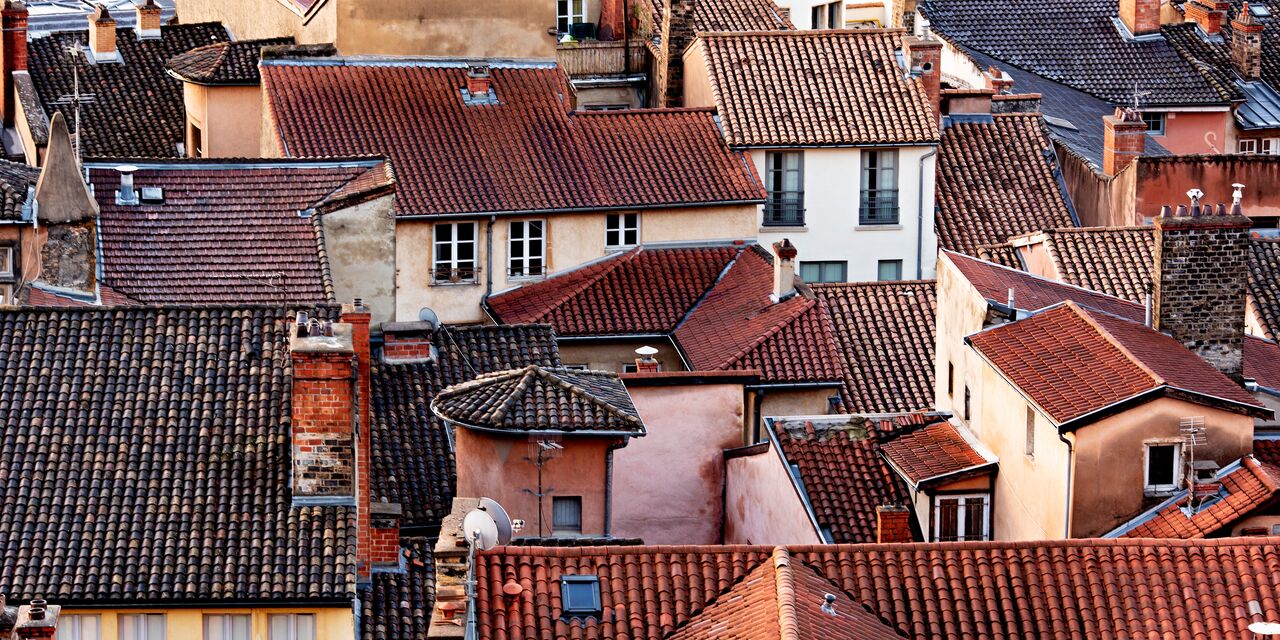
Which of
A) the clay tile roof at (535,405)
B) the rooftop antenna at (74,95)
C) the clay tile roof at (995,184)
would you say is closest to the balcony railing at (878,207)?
the clay tile roof at (995,184)

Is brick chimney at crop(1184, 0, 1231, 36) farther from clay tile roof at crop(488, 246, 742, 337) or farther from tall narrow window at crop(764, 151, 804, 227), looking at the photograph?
clay tile roof at crop(488, 246, 742, 337)

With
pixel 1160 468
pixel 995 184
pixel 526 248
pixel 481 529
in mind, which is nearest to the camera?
pixel 481 529

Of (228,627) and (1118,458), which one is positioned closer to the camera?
(228,627)

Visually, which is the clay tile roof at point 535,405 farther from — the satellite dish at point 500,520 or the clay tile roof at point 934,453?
the satellite dish at point 500,520

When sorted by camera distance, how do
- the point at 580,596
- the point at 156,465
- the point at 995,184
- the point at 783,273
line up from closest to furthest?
the point at 580,596, the point at 156,465, the point at 783,273, the point at 995,184

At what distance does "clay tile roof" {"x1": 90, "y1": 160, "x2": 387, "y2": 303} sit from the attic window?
14.9 m

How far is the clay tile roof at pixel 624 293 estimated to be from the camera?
53.9 m

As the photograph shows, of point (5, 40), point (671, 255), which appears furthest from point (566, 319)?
point (5, 40)

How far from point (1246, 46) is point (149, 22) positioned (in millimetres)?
28374

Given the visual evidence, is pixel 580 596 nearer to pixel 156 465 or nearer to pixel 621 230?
pixel 156 465

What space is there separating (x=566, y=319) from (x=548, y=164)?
15.0 feet

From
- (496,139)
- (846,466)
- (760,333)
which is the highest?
(496,139)

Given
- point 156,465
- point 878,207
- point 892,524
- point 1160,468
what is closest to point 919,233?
point 878,207

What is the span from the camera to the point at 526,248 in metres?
56.4
